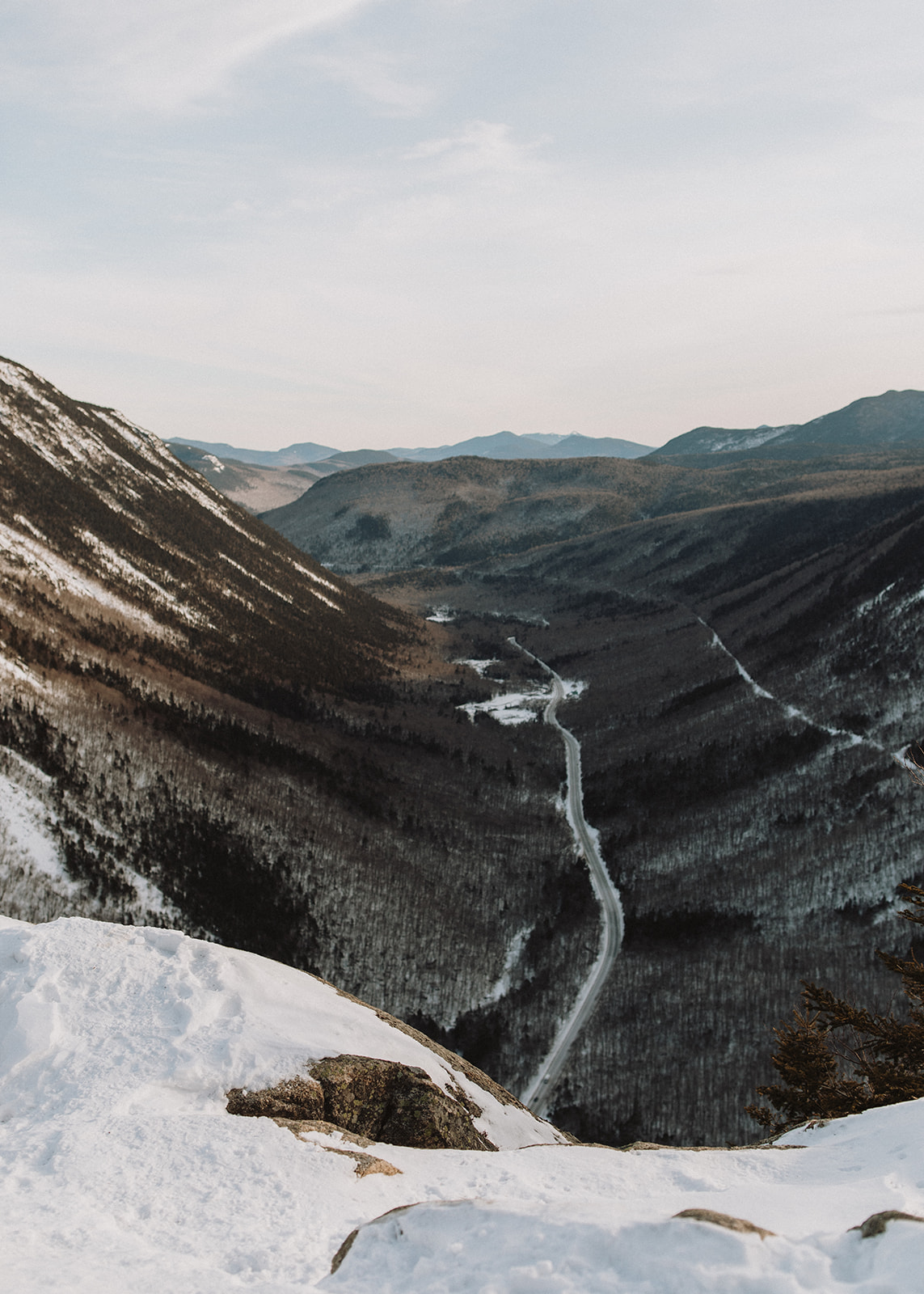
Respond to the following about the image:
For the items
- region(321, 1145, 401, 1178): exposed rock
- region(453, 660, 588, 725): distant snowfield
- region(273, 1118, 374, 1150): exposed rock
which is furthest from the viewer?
region(453, 660, 588, 725): distant snowfield

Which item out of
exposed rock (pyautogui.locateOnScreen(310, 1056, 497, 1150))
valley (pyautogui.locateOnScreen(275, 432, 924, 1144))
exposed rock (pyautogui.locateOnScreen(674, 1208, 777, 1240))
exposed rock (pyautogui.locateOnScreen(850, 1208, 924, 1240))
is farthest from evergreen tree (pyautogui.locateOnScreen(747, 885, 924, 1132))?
valley (pyautogui.locateOnScreen(275, 432, 924, 1144))

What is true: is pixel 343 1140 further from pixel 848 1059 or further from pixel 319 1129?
pixel 848 1059

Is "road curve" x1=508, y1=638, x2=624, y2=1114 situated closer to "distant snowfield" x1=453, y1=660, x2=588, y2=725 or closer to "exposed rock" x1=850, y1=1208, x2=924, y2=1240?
"distant snowfield" x1=453, y1=660, x2=588, y2=725

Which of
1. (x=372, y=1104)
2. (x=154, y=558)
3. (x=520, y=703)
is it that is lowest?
(x=520, y=703)

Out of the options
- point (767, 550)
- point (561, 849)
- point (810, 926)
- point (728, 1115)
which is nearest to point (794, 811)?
point (810, 926)

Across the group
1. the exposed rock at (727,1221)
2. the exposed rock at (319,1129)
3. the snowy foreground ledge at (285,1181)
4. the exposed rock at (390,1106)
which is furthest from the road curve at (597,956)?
the exposed rock at (727,1221)

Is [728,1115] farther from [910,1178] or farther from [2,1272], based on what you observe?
[2,1272]

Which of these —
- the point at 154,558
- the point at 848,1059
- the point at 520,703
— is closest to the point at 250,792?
the point at 848,1059
